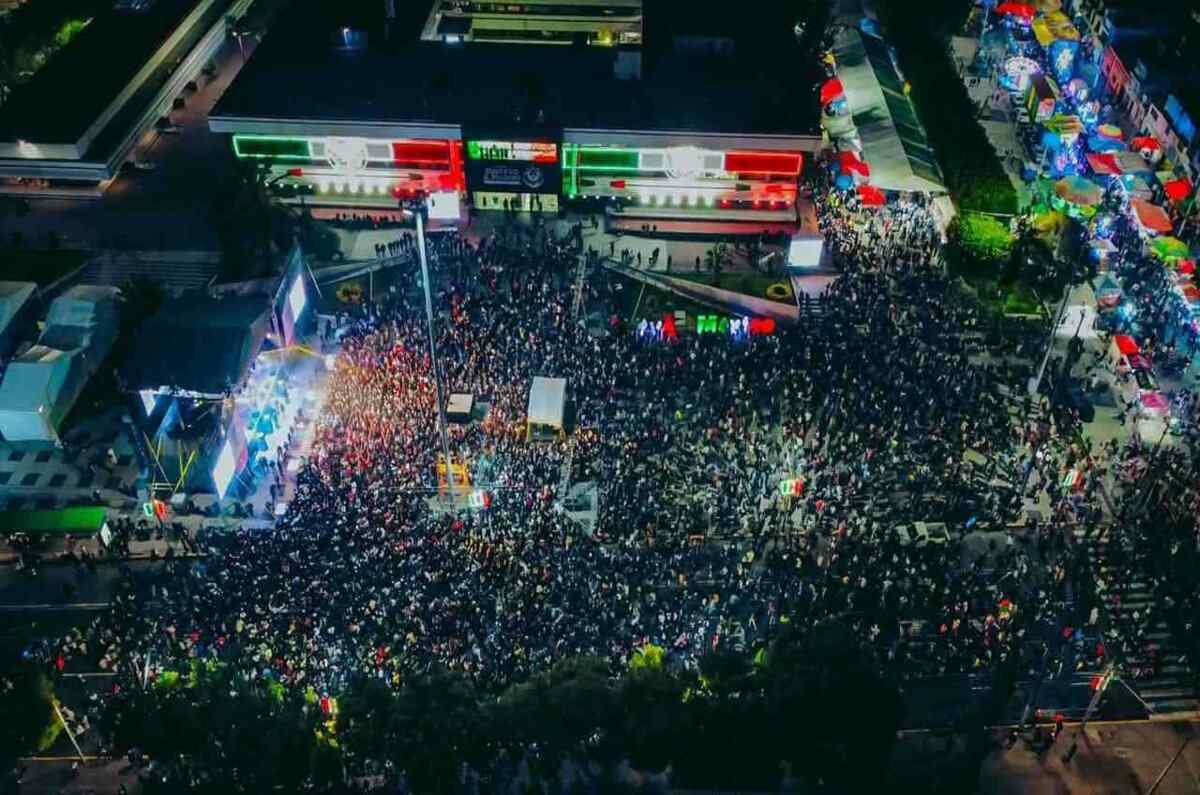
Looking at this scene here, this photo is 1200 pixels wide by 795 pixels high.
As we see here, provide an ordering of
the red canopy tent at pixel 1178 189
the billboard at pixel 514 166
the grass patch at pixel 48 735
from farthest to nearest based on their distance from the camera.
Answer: the red canopy tent at pixel 1178 189 < the billboard at pixel 514 166 < the grass patch at pixel 48 735

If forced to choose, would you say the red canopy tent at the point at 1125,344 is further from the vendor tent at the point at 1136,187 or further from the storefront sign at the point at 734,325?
the storefront sign at the point at 734,325

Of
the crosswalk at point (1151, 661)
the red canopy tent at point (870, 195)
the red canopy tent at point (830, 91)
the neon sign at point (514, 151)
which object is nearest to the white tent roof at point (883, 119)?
the red canopy tent at point (870, 195)

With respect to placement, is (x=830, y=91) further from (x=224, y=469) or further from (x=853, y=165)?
(x=224, y=469)

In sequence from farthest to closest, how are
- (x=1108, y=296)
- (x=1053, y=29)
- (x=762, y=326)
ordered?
1. (x=1053, y=29)
2. (x=1108, y=296)
3. (x=762, y=326)

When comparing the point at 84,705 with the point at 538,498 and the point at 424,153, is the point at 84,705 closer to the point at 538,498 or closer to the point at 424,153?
the point at 538,498

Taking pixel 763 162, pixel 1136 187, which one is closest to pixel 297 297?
pixel 763 162

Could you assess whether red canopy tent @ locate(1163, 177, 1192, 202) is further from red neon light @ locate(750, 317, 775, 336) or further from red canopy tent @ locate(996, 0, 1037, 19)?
red neon light @ locate(750, 317, 775, 336)
